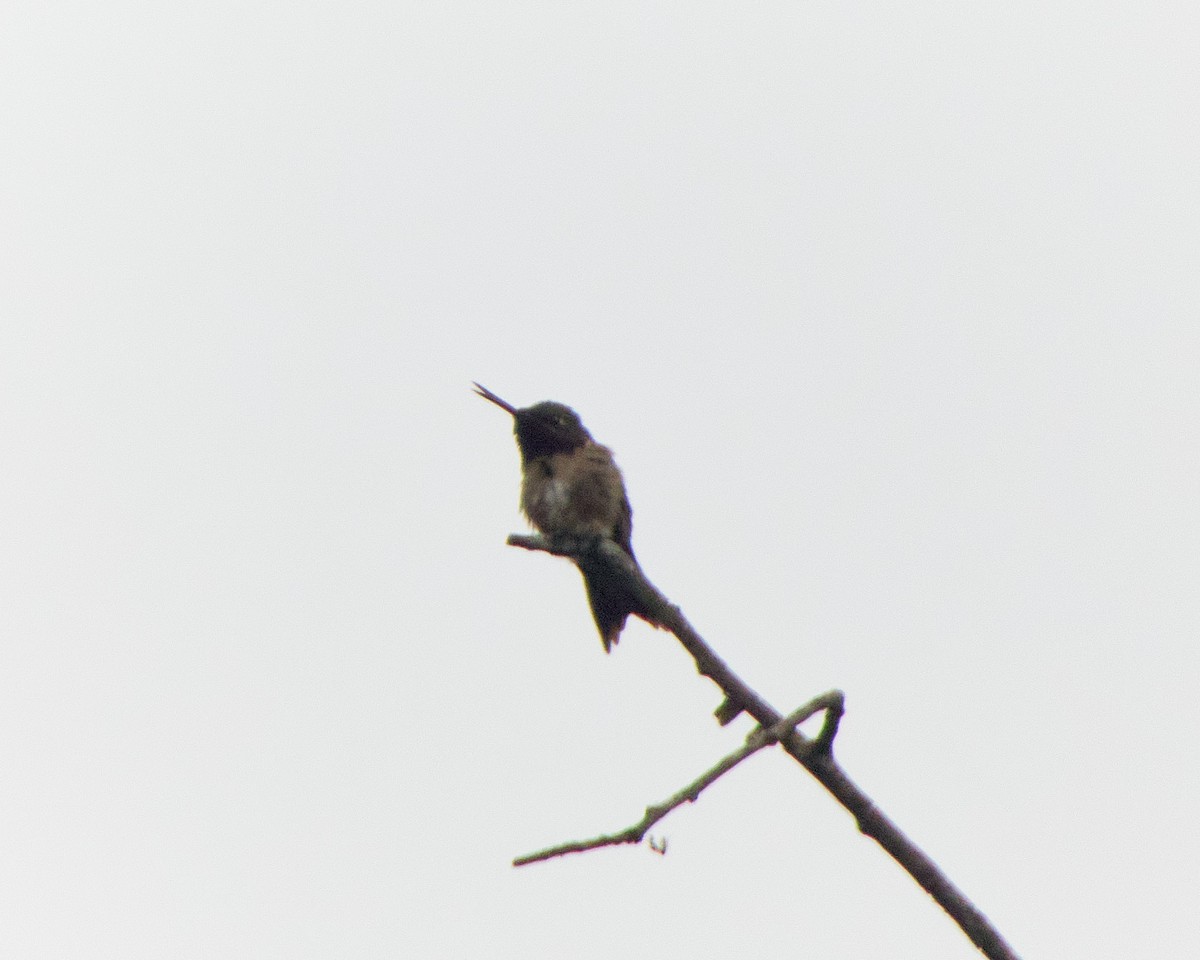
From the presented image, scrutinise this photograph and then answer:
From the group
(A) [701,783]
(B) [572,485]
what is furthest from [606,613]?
(A) [701,783]

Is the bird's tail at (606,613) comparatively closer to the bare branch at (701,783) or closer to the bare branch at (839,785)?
the bare branch at (839,785)

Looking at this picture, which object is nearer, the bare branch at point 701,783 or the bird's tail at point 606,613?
the bare branch at point 701,783

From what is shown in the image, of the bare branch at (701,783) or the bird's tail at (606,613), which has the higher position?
the bird's tail at (606,613)

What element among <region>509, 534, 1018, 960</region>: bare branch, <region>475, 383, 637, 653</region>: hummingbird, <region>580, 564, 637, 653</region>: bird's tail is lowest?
<region>509, 534, 1018, 960</region>: bare branch

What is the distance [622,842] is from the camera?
389 centimetres

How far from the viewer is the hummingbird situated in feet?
30.5

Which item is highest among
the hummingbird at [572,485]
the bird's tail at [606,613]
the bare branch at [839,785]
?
the hummingbird at [572,485]

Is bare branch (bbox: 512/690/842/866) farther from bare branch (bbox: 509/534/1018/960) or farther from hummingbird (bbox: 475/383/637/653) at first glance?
hummingbird (bbox: 475/383/637/653)

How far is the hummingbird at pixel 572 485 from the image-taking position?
9.30 meters

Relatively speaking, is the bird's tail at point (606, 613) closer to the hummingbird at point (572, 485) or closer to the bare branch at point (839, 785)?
the hummingbird at point (572, 485)

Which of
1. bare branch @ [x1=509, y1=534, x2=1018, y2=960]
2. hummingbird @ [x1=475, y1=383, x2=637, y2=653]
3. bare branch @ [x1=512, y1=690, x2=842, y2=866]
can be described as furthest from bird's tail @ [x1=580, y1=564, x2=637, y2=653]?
bare branch @ [x1=512, y1=690, x2=842, y2=866]

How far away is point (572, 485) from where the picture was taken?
9375 millimetres

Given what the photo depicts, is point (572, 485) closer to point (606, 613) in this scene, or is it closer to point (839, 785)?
point (606, 613)

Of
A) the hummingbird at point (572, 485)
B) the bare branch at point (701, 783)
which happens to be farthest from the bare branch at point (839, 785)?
the hummingbird at point (572, 485)
